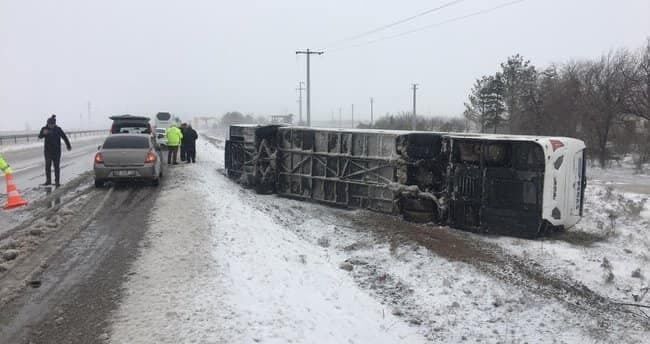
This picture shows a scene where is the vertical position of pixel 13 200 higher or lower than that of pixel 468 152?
lower

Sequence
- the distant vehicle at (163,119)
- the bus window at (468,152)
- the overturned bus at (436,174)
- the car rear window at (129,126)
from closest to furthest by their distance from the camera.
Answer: the overturned bus at (436,174)
the bus window at (468,152)
the car rear window at (129,126)
the distant vehicle at (163,119)

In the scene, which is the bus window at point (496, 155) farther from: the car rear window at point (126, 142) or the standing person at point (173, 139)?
the standing person at point (173, 139)

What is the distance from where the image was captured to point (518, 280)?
309 inches

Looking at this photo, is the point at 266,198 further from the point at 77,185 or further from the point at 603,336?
the point at 603,336

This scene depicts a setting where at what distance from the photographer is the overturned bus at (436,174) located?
412 inches

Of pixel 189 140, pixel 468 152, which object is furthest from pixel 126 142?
pixel 468 152

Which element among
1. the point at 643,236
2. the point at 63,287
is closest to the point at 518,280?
the point at 643,236

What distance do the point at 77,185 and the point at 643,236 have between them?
48.4 feet

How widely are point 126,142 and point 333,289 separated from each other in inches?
405

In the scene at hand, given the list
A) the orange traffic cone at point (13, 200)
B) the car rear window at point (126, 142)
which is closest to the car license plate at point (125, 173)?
the car rear window at point (126, 142)

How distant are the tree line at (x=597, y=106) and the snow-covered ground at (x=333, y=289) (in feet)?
106

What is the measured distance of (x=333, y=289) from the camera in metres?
6.84

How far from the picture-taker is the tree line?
41438 millimetres

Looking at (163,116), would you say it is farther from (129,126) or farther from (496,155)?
(496,155)
